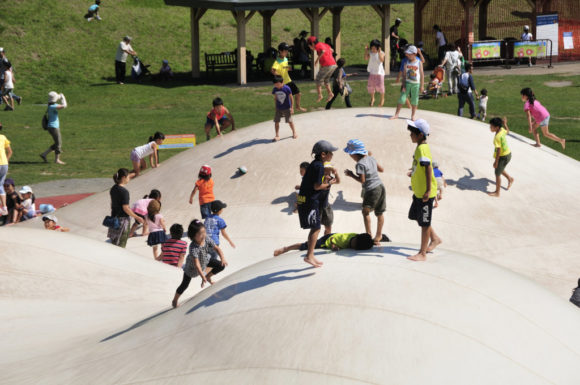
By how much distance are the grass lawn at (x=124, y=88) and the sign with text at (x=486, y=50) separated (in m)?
2.75

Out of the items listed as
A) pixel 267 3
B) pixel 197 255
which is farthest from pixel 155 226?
pixel 267 3

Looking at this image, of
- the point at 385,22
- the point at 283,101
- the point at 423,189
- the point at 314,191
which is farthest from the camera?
the point at 385,22

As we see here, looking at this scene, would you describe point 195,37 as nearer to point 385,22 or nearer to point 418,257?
point 385,22

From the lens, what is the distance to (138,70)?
3266 centimetres

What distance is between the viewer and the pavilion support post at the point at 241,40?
97.9 ft

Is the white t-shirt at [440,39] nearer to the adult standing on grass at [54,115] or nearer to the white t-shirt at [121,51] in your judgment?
the white t-shirt at [121,51]

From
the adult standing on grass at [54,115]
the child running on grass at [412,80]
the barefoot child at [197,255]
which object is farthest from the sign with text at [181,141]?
the barefoot child at [197,255]

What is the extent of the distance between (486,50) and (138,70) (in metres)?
15.4

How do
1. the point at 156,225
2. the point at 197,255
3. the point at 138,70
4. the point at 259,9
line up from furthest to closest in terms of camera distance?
the point at 138,70 → the point at 259,9 → the point at 156,225 → the point at 197,255

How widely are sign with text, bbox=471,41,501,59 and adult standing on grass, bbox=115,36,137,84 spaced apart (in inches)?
583

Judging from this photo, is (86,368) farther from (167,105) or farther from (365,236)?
(167,105)

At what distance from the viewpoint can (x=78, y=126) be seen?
85.1ft

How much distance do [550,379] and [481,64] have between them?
2897cm

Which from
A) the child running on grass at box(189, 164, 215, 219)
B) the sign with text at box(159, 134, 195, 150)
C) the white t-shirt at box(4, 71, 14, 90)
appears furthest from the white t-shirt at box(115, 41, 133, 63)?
the child running on grass at box(189, 164, 215, 219)
